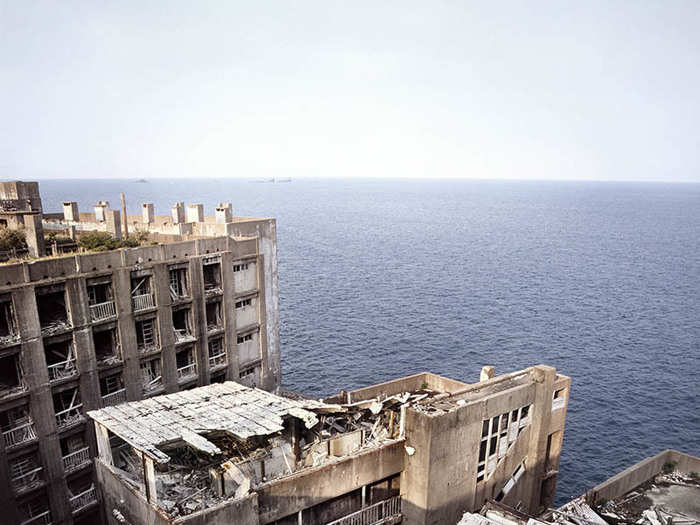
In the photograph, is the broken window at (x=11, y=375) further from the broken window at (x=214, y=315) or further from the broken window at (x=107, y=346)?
the broken window at (x=214, y=315)

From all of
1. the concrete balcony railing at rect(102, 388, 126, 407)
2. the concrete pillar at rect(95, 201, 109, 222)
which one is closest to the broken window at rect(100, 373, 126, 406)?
the concrete balcony railing at rect(102, 388, 126, 407)

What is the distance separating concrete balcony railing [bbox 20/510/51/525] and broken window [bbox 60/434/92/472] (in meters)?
3.13

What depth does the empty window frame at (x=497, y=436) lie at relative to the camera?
31.6m

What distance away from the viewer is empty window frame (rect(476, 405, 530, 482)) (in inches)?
1244

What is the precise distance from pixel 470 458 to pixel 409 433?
15.4 feet

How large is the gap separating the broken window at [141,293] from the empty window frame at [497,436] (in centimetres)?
2612

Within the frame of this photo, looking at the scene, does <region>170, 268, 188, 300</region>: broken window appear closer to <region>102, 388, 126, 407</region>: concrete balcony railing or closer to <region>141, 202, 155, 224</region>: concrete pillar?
<region>102, 388, 126, 407</region>: concrete balcony railing

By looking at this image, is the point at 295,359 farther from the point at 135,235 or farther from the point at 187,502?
the point at 187,502

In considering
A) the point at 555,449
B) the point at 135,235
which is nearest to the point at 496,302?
the point at 555,449

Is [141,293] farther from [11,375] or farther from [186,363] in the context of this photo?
[11,375]

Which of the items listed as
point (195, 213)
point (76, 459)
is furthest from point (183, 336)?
point (195, 213)

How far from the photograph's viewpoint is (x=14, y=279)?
106ft

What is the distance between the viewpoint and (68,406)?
3700 centimetres

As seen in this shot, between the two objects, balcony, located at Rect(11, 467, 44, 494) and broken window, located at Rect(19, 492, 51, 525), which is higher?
balcony, located at Rect(11, 467, 44, 494)
